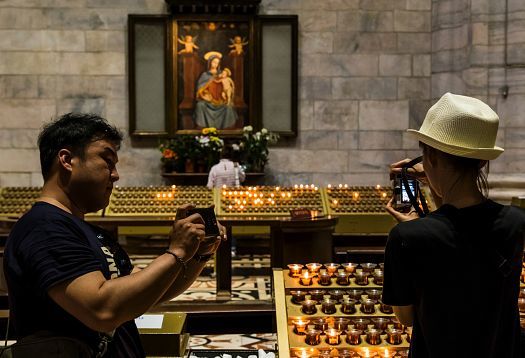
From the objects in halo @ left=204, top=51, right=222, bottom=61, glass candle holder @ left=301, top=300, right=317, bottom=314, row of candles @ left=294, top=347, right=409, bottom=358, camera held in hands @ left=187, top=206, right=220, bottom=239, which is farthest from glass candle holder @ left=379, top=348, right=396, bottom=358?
halo @ left=204, top=51, right=222, bottom=61

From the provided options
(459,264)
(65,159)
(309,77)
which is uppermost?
(309,77)

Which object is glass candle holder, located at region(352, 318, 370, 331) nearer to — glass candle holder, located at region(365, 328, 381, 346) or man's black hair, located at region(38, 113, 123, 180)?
glass candle holder, located at region(365, 328, 381, 346)

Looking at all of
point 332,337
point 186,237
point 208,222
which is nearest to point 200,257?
point 208,222

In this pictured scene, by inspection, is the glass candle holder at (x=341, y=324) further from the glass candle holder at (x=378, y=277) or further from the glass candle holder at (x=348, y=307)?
the glass candle holder at (x=378, y=277)

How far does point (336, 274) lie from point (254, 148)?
310 inches

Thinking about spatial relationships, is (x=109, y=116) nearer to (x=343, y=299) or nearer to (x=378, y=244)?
(x=378, y=244)

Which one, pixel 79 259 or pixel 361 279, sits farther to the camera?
pixel 361 279

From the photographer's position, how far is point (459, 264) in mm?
2018

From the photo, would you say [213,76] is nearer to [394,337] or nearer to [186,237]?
[394,337]

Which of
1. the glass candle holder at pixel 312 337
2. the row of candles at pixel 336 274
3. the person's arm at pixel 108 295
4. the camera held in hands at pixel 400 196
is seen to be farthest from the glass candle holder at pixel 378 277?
the person's arm at pixel 108 295

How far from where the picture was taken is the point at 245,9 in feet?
41.8

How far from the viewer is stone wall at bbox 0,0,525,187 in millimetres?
12805

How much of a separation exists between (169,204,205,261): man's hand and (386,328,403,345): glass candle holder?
60.8 inches

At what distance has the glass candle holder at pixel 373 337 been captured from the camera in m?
3.40
